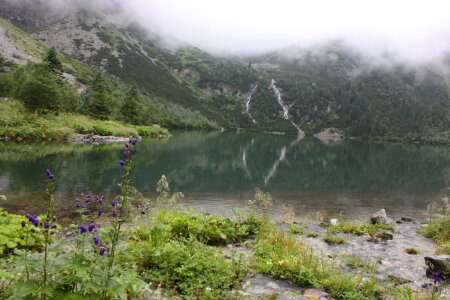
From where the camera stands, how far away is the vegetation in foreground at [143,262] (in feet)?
16.7

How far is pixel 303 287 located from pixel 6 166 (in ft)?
95.0

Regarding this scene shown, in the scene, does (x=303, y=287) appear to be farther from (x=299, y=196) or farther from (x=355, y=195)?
(x=355, y=195)

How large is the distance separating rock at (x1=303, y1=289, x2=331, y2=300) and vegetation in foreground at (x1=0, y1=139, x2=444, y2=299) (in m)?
0.20

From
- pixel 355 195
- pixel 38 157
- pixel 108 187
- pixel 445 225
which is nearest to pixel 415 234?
pixel 445 225

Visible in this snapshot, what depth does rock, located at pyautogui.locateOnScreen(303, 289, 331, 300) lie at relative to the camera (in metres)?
8.16

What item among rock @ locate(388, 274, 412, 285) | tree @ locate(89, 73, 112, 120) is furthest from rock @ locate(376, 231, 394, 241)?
tree @ locate(89, 73, 112, 120)

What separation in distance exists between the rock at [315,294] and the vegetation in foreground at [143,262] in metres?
0.20

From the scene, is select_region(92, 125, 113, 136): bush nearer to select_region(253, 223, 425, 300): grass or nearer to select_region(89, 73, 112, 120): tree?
select_region(89, 73, 112, 120): tree

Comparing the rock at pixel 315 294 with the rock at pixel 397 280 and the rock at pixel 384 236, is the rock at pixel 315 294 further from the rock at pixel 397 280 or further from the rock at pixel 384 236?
the rock at pixel 384 236

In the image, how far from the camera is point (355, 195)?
32750mm

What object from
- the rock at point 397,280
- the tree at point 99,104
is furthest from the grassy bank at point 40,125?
the rock at point 397,280

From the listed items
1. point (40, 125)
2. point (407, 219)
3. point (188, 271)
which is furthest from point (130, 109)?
point (188, 271)

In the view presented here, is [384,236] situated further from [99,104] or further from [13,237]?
[99,104]

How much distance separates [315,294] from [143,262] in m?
4.22
